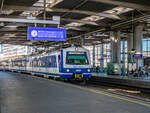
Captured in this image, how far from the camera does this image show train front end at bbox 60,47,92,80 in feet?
64.8

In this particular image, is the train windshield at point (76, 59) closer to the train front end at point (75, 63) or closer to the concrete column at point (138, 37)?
the train front end at point (75, 63)

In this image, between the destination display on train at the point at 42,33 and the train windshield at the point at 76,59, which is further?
the destination display on train at the point at 42,33

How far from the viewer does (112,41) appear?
32938mm

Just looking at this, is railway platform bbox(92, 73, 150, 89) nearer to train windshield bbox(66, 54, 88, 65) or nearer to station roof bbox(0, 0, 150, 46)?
train windshield bbox(66, 54, 88, 65)

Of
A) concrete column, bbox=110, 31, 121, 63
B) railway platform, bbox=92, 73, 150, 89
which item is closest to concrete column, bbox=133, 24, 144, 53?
concrete column, bbox=110, 31, 121, 63

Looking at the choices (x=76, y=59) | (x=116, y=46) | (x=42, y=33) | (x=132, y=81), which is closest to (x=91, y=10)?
(x=42, y=33)

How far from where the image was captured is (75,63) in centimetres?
2002

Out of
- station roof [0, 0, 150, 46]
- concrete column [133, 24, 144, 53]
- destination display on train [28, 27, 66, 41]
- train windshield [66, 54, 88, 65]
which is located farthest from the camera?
concrete column [133, 24, 144, 53]

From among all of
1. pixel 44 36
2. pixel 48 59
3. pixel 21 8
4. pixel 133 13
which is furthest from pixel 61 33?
pixel 133 13

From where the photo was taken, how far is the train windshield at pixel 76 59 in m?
20.0

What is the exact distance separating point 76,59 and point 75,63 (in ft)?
1.22

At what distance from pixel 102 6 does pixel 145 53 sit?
1054 inches

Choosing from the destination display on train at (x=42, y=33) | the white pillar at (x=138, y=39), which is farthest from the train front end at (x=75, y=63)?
the white pillar at (x=138, y=39)

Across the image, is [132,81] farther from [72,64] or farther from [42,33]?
[42,33]
